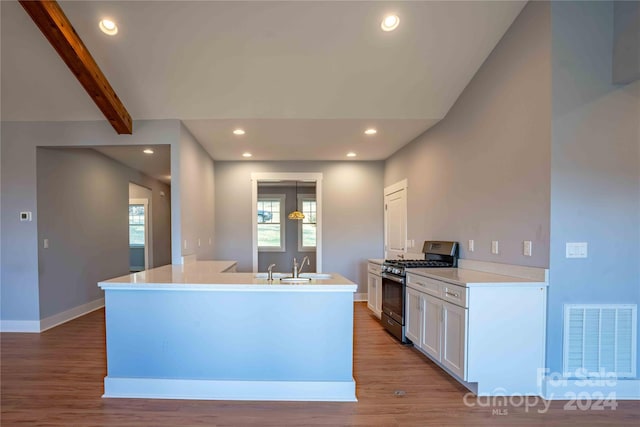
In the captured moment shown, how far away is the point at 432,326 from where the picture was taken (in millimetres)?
3062

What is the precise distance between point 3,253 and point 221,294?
11.7 ft

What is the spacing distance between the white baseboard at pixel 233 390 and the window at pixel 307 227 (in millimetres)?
5786

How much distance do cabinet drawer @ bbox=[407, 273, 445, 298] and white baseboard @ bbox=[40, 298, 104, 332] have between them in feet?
15.1

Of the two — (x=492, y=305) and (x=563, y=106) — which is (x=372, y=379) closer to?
(x=492, y=305)

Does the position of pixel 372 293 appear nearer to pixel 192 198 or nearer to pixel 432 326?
pixel 432 326

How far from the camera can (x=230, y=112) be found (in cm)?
375

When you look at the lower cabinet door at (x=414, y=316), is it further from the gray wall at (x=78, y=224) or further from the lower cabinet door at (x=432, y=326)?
the gray wall at (x=78, y=224)

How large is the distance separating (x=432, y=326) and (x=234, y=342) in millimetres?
1830

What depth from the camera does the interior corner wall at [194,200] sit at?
385 cm

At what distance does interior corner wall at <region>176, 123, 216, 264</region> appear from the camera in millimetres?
3854

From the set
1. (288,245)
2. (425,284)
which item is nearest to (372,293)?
(425,284)

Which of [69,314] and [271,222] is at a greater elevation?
[271,222]

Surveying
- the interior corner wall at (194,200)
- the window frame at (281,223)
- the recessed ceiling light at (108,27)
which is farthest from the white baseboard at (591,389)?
the window frame at (281,223)

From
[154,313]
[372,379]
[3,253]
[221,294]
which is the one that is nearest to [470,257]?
[372,379]
